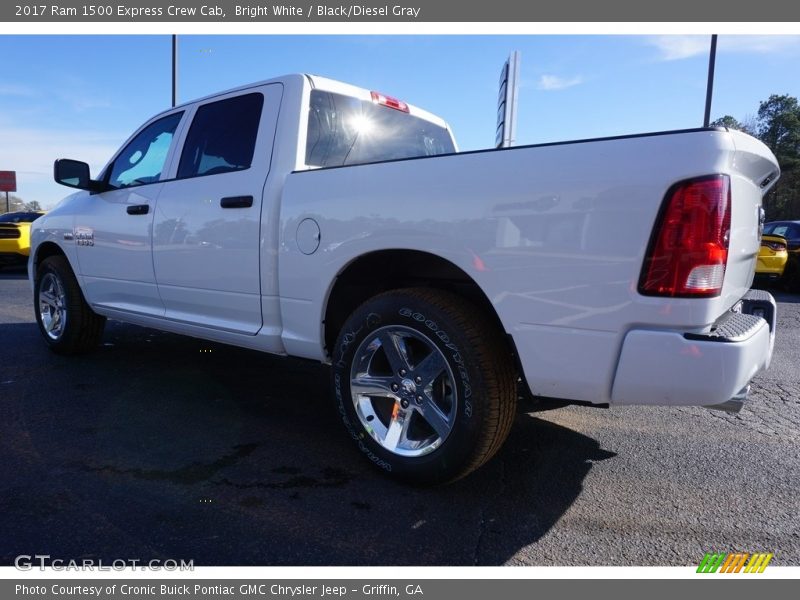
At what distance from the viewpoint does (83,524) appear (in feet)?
7.29

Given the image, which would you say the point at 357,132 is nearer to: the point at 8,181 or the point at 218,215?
the point at 218,215

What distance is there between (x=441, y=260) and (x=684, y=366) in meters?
1.11

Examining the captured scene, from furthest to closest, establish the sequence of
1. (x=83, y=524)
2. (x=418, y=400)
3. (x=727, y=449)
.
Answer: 1. (x=727, y=449)
2. (x=418, y=400)
3. (x=83, y=524)

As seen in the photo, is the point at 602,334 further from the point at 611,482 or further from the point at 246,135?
the point at 246,135

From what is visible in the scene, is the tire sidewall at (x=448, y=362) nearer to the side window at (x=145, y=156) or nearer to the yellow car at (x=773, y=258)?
the side window at (x=145, y=156)

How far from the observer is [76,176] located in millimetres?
4398

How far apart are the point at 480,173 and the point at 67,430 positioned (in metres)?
2.71

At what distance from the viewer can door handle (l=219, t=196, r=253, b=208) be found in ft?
10.2

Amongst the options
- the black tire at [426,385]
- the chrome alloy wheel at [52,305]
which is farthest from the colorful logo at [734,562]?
the chrome alloy wheel at [52,305]

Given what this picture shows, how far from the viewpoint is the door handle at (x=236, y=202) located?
3.12 meters

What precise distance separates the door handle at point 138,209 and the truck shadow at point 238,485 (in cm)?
124

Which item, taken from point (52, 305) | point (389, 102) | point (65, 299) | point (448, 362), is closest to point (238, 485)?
point (448, 362)

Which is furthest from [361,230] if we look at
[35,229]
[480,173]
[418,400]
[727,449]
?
[35,229]

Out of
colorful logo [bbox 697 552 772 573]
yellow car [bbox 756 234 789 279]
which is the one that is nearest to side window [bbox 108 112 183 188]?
colorful logo [bbox 697 552 772 573]
